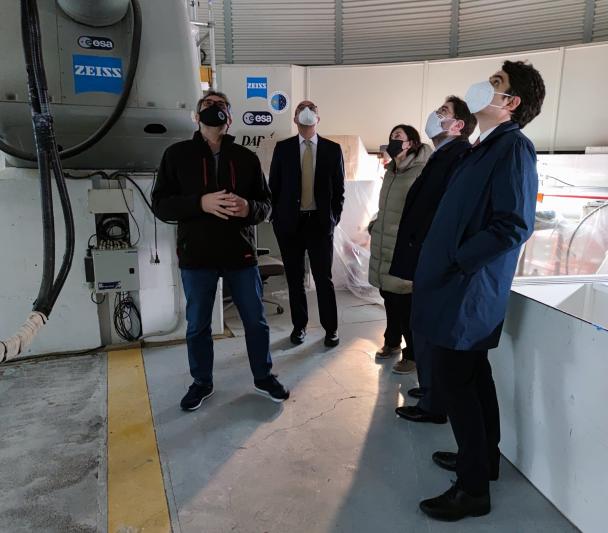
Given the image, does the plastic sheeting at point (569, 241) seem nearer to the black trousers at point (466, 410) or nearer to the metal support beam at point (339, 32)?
the black trousers at point (466, 410)

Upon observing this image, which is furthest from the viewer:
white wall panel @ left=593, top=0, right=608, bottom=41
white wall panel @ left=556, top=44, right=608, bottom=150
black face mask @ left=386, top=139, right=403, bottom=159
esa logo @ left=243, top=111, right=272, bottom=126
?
esa logo @ left=243, top=111, right=272, bottom=126

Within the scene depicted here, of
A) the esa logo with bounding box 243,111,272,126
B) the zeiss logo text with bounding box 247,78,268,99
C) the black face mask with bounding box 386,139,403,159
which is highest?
the zeiss logo text with bounding box 247,78,268,99

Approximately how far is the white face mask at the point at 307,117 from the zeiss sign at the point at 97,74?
41.8 inches

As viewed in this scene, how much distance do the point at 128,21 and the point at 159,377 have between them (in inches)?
77.7

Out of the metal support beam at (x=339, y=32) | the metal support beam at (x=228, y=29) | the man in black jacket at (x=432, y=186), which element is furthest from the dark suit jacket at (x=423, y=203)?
the metal support beam at (x=228, y=29)

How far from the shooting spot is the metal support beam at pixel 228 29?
5.02 meters

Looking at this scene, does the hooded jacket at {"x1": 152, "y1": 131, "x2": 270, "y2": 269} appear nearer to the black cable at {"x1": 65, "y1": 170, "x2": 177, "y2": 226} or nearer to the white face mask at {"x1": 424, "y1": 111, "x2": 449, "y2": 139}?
the black cable at {"x1": 65, "y1": 170, "x2": 177, "y2": 226}

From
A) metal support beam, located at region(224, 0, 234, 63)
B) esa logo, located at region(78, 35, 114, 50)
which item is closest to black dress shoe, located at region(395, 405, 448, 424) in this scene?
esa logo, located at region(78, 35, 114, 50)

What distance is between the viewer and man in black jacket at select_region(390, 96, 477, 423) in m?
2.07

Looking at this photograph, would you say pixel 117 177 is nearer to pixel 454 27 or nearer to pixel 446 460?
pixel 446 460

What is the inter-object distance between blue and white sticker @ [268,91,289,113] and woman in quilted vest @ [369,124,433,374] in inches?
92.7

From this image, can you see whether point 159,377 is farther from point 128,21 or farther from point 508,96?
point 508,96

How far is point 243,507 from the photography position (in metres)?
1.63

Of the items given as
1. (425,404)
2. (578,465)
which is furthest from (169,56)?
(578,465)
